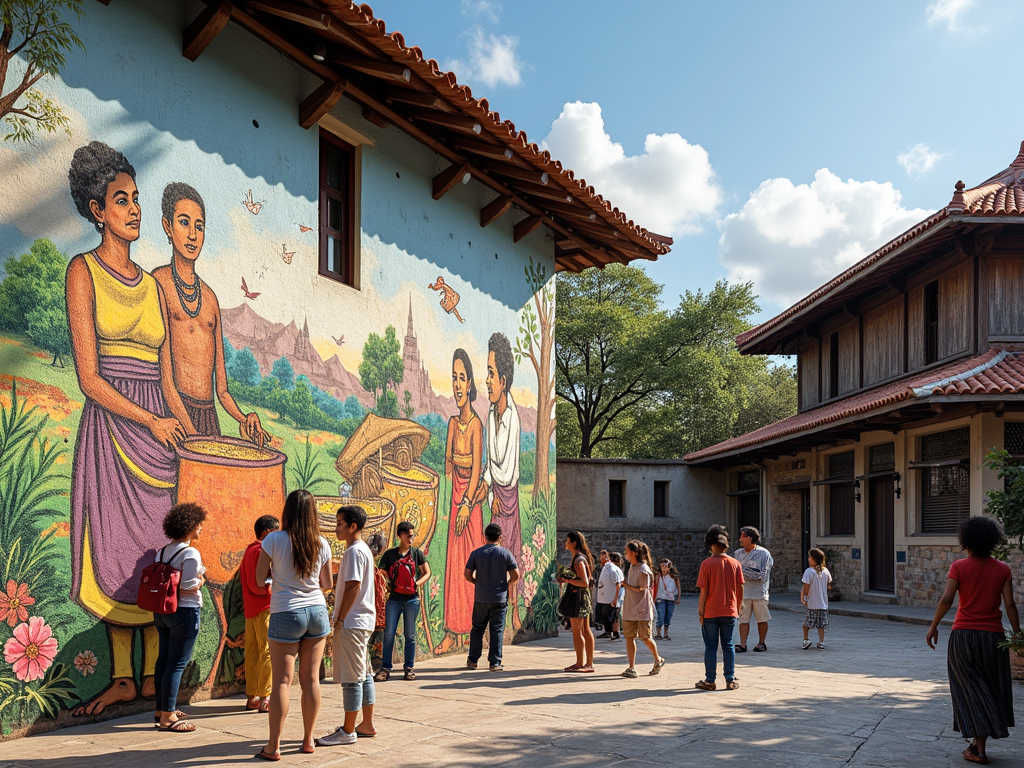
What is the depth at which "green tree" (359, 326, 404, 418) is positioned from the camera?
963 centimetres

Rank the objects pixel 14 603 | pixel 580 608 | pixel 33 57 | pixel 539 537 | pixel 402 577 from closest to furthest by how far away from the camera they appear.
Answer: pixel 33 57, pixel 14 603, pixel 402 577, pixel 580 608, pixel 539 537

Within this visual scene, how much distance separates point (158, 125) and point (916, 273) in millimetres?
16549

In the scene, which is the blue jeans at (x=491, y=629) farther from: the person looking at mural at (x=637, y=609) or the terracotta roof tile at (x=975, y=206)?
the terracotta roof tile at (x=975, y=206)

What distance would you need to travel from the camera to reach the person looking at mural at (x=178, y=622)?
6453mm

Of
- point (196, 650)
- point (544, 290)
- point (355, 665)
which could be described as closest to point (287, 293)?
point (196, 650)

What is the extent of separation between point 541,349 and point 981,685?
817cm

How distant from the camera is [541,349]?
13477mm

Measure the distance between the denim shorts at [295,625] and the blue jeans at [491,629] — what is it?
4.11 metres

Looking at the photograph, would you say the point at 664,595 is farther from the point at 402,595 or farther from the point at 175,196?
the point at 175,196

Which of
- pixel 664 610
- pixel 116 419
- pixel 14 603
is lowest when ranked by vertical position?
pixel 664 610

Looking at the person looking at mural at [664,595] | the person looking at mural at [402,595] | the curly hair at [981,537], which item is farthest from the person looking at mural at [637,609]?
the person looking at mural at [664,595]

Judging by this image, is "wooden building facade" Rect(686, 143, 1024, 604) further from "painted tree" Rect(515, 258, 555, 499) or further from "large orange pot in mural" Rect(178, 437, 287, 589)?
"large orange pot in mural" Rect(178, 437, 287, 589)

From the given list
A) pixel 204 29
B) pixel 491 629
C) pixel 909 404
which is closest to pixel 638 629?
pixel 491 629

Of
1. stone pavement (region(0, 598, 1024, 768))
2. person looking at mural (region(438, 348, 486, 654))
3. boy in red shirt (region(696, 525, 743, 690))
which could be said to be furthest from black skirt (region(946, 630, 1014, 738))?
person looking at mural (region(438, 348, 486, 654))
